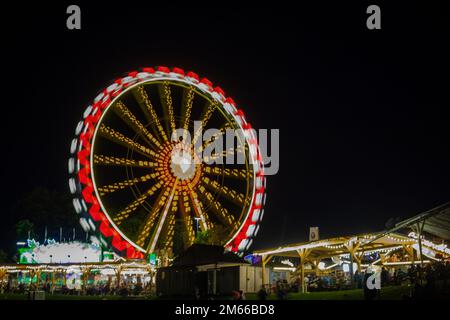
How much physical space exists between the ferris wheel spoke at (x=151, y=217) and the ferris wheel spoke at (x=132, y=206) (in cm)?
50

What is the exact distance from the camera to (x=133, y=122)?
2856cm

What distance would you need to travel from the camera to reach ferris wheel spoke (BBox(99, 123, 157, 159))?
89.1 ft

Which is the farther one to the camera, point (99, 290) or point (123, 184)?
point (99, 290)

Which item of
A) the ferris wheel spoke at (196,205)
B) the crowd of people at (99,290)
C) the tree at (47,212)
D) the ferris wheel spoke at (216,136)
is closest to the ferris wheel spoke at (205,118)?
the ferris wheel spoke at (216,136)

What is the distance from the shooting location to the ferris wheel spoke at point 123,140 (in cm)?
2716

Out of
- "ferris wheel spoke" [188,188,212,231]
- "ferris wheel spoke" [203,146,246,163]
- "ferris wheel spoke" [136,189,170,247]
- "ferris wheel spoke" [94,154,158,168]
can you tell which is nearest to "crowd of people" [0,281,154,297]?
"ferris wheel spoke" [136,189,170,247]

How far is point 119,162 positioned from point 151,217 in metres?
3.26

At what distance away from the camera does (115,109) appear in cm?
2778

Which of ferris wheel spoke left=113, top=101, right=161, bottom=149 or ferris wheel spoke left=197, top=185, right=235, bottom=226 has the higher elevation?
ferris wheel spoke left=113, top=101, right=161, bottom=149

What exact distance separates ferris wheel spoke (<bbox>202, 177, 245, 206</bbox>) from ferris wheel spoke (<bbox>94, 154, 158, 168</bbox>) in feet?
10.7

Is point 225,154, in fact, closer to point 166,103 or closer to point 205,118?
point 205,118

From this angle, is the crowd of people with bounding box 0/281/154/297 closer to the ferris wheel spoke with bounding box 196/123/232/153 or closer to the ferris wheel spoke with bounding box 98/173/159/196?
the ferris wheel spoke with bounding box 98/173/159/196

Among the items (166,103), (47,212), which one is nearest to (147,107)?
(166,103)
